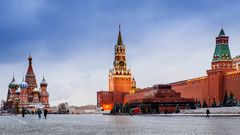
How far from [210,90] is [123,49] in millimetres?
62761

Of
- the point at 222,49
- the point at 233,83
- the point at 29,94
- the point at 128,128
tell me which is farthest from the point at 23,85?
the point at 128,128

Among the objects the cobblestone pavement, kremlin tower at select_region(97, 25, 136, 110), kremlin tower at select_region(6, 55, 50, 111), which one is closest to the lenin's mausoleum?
kremlin tower at select_region(97, 25, 136, 110)

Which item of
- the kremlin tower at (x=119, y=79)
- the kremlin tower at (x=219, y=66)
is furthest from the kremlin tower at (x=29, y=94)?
the kremlin tower at (x=219, y=66)

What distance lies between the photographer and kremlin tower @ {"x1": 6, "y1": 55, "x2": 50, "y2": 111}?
14938cm

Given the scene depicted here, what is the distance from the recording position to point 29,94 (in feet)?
513

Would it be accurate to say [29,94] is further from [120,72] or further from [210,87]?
[210,87]

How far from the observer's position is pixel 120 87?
496ft

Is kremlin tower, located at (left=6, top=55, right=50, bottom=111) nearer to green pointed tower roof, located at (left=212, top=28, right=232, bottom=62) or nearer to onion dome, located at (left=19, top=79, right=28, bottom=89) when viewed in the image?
onion dome, located at (left=19, top=79, right=28, bottom=89)

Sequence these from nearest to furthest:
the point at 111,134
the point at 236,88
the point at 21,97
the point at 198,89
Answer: the point at 111,134 < the point at 236,88 < the point at 198,89 < the point at 21,97

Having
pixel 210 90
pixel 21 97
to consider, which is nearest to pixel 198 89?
pixel 210 90

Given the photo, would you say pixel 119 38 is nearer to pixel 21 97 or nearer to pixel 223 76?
pixel 21 97

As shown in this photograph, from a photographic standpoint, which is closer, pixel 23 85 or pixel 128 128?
pixel 128 128

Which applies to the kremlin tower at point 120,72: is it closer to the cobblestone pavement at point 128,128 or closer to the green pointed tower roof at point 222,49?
the green pointed tower roof at point 222,49

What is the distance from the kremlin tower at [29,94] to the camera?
14938cm
